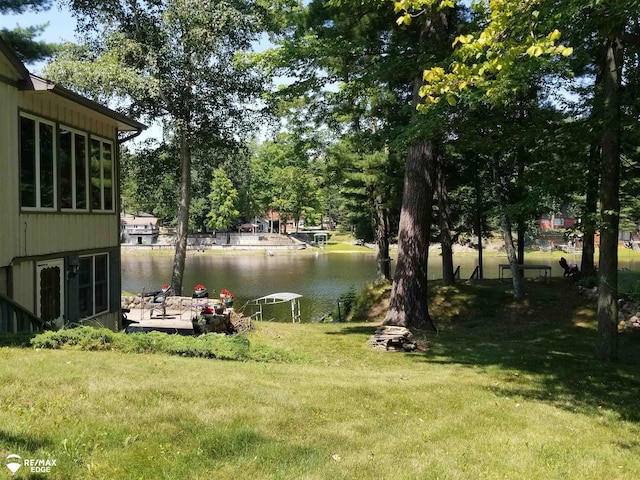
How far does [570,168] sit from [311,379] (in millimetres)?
6145

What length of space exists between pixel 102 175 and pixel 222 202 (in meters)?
51.4

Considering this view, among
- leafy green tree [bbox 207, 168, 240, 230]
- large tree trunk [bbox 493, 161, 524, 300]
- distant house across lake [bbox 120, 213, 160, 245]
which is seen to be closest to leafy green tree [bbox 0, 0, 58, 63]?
large tree trunk [bbox 493, 161, 524, 300]

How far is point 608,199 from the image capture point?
846 centimetres

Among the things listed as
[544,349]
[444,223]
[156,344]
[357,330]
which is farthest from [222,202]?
[156,344]

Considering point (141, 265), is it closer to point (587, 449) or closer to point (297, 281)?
point (297, 281)

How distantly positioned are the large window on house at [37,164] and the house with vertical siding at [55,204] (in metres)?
0.02

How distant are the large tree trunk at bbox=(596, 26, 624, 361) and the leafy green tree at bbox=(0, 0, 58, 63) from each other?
18.2 meters

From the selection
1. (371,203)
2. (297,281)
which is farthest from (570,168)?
(297,281)

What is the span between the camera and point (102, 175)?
35.5ft

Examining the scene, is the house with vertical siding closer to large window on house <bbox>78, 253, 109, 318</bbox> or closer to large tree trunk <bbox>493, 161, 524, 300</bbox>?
large window on house <bbox>78, 253, 109, 318</bbox>

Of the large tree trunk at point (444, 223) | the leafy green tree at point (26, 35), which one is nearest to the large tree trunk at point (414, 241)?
the large tree trunk at point (444, 223)

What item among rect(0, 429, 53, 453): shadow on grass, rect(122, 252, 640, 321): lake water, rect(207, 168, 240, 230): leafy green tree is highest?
rect(207, 168, 240, 230): leafy green tree

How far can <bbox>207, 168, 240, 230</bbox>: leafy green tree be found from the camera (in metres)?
60.6

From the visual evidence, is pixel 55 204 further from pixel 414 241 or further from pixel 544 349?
pixel 544 349
